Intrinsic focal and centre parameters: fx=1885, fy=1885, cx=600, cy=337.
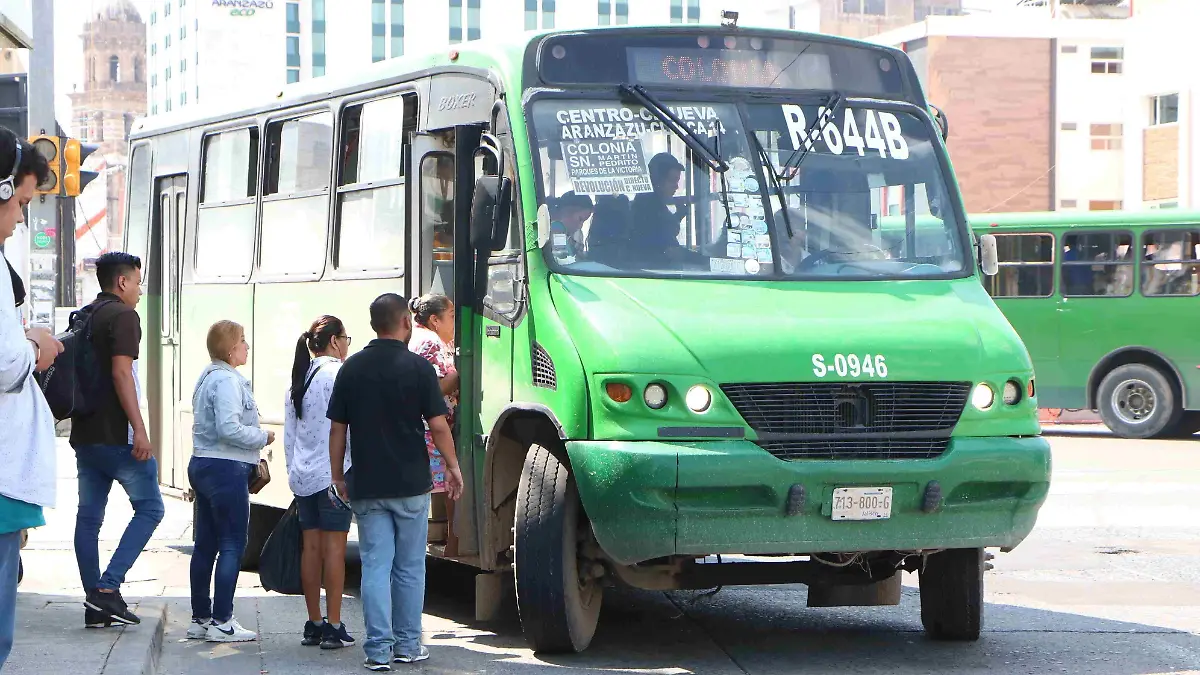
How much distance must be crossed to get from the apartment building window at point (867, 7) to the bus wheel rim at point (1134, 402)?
284 feet

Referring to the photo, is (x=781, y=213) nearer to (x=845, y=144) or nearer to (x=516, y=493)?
(x=845, y=144)

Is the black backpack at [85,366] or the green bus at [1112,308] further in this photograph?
the green bus at [1112,308]

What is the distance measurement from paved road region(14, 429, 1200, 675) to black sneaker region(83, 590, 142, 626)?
141mm

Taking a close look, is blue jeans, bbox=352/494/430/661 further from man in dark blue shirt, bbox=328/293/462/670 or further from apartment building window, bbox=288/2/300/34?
apartment building window, bbox=288/2/300/34

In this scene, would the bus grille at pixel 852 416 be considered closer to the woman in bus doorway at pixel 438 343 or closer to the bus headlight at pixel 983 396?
the bus headlight at pixel 983 396

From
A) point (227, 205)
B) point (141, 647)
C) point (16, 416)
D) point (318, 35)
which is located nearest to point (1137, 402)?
point (227, 205)

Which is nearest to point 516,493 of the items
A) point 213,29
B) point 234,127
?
point 234,127

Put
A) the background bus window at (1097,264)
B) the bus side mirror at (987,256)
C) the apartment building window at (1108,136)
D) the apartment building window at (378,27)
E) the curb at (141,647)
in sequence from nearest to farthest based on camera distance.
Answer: the curb at (141,647) → the bus side mirror at (987,256) → the background bus window at (1097,264) → the apartment building window at (1108,136) → the apartment building window at (378,27)

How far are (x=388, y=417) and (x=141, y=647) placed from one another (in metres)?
1.44

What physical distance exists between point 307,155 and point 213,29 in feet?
446

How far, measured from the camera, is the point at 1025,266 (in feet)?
79.7

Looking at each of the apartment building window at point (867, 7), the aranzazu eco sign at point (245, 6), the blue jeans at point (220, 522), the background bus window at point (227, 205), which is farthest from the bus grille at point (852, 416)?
the aranzazu eco sign at point (245, 6)

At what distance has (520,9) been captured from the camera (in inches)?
5251

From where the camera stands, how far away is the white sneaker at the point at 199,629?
8.76m
